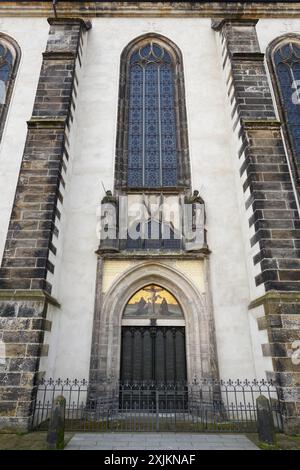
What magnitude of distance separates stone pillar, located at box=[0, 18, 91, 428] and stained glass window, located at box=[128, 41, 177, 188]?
2.06 meters

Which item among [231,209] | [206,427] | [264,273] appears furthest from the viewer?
[231,209]

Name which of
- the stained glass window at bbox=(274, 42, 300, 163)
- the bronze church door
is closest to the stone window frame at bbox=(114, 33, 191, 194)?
the stained glass window at bbox=(274, 42, 300, 163)

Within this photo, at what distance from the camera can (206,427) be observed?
5855 mm

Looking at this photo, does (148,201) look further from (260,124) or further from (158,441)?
(158,441)

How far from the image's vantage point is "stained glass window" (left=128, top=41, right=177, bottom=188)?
30.7ft

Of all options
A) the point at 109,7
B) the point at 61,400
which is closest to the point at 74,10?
the point at 109,7

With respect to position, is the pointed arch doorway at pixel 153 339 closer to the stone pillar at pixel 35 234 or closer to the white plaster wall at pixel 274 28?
the stone pillar at pixel 35 234

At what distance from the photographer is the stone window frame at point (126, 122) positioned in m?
8.98

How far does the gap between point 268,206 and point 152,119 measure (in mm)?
5147

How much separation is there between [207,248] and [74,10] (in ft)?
34.8

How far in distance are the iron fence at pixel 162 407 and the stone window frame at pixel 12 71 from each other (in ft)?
26.3

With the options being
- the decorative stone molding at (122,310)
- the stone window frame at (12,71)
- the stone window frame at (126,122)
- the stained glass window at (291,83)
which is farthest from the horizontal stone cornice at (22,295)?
the stained glass window at (291,83)

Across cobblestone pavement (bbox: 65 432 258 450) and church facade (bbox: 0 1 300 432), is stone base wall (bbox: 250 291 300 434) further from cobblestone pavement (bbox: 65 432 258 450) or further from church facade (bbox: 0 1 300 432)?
cobblestone pavement (bbox: 65 432 258 450)
